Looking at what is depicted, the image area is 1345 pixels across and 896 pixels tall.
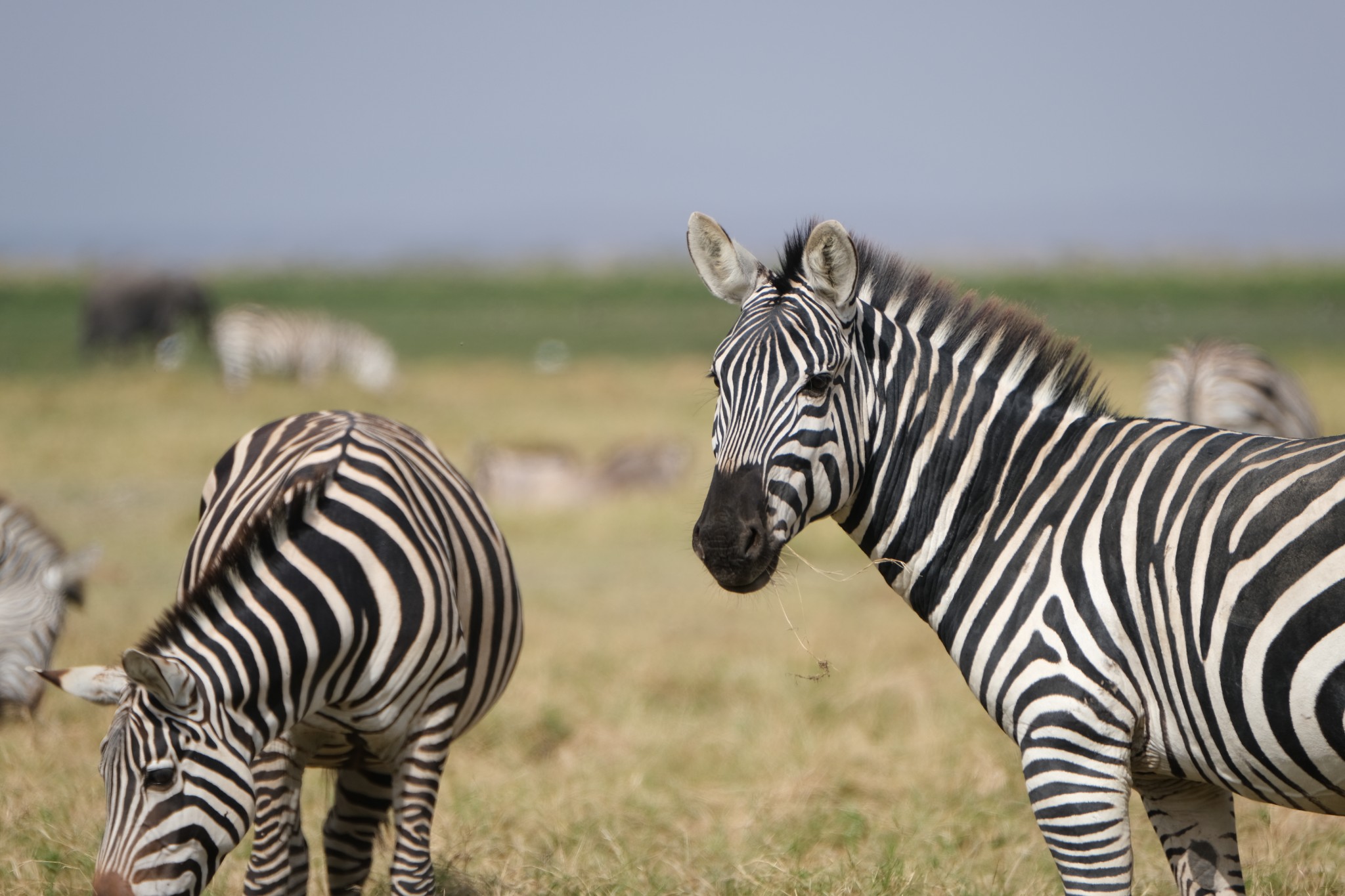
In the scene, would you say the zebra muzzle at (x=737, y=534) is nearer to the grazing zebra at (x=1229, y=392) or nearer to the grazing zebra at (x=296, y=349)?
the grazing zebra at (x=1229, y=392)

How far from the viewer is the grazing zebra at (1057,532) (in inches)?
115

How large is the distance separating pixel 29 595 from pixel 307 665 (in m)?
4.47

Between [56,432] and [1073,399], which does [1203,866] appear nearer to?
[1073,399]

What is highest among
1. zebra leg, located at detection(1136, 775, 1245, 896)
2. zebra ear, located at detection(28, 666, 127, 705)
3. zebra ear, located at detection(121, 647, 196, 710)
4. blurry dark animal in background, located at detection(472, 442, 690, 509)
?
zebra ear, located at detection(121, 647, 196, 710)

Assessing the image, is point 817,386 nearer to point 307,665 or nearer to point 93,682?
point 307,665

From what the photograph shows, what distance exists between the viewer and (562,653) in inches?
340

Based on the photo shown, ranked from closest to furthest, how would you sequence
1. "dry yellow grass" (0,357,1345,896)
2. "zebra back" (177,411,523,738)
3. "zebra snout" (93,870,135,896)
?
"zebra snout" (93,870,135,896), "zebra back" (177,411,523,738), "dry yellow grass" (0,357,1345,896)

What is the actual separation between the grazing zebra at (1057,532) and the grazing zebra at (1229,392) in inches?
271

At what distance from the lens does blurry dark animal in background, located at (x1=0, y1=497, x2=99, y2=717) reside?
664cm

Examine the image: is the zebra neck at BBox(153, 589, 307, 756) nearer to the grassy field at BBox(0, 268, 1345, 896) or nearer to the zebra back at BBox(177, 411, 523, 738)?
the zebra back at BBox(177, 411, 523, 738)

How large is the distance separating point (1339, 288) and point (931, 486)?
159ft

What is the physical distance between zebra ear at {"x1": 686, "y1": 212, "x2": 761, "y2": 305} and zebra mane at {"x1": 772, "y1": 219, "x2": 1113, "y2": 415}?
0.14m

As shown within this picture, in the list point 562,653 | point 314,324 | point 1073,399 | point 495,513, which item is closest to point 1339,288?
point 314,324

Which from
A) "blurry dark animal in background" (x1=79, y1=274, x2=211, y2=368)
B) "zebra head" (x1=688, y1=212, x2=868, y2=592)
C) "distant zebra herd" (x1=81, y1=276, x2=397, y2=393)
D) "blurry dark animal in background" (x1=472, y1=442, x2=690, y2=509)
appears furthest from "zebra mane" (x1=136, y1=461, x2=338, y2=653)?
"blurry dark animal in background" (x1=79, y1=274, x2=211, y2=368)
